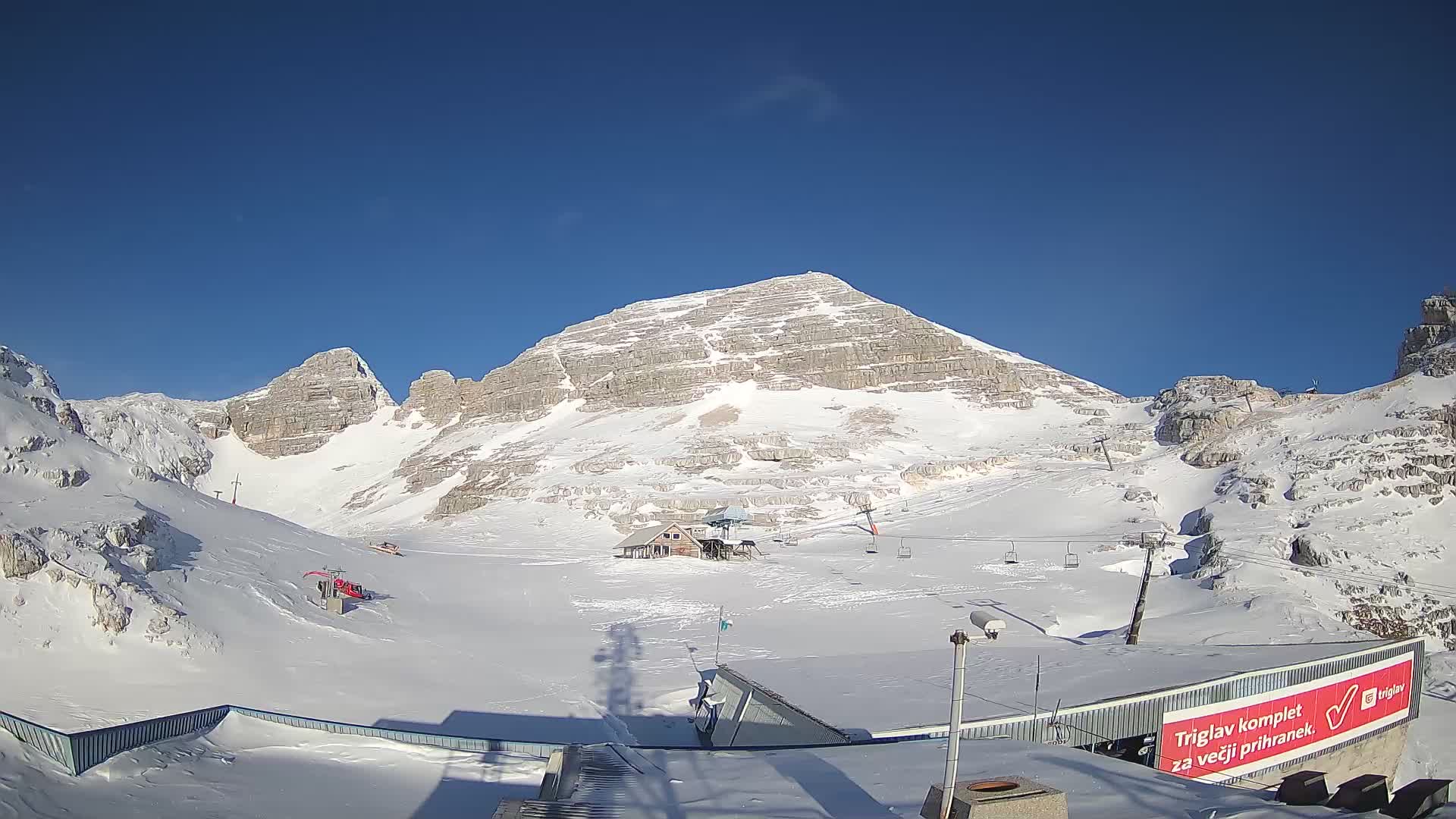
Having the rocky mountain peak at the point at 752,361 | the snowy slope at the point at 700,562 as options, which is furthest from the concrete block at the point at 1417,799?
the rocky mountain peak at the point at 752,361

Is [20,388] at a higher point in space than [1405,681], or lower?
higher

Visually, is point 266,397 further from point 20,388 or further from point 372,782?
point 372,782

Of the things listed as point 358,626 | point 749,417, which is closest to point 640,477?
point 749,417

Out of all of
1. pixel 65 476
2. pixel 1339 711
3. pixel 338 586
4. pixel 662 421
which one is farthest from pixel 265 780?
pixel 662 421

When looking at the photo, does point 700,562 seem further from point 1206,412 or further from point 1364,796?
point 1206,412

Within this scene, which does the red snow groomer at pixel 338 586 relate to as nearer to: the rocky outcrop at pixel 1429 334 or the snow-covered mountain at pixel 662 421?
the snow-covered mountain at pixel 662 421

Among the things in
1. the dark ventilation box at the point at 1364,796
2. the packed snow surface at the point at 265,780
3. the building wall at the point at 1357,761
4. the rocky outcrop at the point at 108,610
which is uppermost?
the dark ventilation box at the point at 1364,796

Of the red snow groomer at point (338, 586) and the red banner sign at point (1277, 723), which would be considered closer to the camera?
the red banner sign at point (1277, 723)
